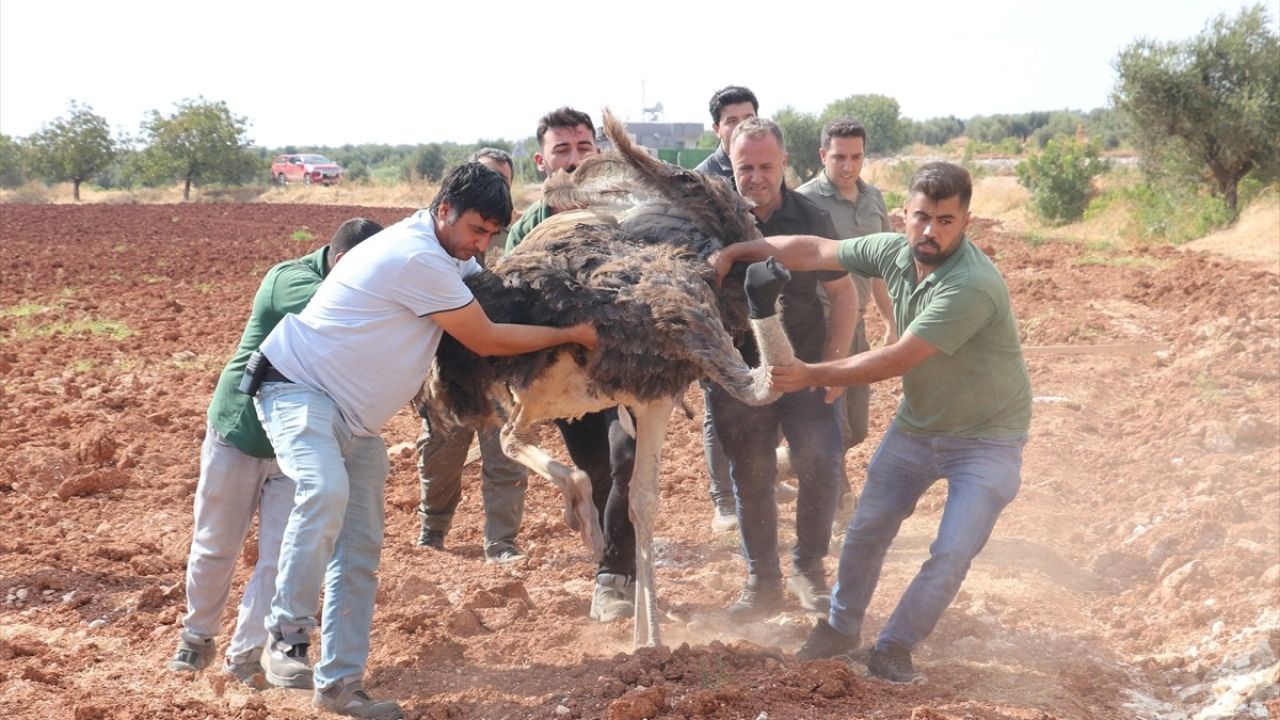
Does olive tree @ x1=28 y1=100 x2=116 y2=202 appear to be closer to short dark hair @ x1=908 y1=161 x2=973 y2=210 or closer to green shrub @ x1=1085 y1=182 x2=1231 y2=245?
green shrub @ x1=1085 y1=182 x2=1231 y2=245

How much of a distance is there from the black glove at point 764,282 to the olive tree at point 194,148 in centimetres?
5488

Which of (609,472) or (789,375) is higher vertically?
(789,375)

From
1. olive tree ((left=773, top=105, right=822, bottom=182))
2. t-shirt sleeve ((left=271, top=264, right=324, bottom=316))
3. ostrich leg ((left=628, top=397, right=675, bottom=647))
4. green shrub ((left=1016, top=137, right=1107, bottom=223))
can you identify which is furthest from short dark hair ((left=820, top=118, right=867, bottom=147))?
olive tree ((left=773, top=105, right=822, bottom=182))

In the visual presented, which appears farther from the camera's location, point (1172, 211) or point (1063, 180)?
point (1063, 180)

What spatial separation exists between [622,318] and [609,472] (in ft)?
4.55

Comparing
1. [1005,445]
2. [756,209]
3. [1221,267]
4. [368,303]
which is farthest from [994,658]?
[1221,267]

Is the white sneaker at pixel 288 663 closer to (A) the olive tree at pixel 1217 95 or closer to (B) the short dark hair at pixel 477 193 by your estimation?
(B) the short dark hair at pixel 477 193

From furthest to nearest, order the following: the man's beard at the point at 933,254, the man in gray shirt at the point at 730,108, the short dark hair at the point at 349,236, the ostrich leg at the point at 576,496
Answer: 1. the man in gray shirt at the point at 730,108
2. the ostrich leg at the point at 576,496
3. the short dark hair at the point at 349,236
4. the man's beard at the point at 933,254

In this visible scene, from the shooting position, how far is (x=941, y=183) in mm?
4461

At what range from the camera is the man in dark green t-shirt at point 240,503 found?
471 cm

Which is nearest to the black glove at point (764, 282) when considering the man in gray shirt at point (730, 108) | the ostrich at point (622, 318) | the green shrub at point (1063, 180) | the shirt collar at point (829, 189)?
the ostrich at point (622, 318)

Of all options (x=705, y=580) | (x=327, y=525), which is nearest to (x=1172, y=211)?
(x=705, y=580)

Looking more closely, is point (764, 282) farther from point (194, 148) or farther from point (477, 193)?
point (194, 148)

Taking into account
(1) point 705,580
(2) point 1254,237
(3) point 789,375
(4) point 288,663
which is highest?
(3) point 789,375
